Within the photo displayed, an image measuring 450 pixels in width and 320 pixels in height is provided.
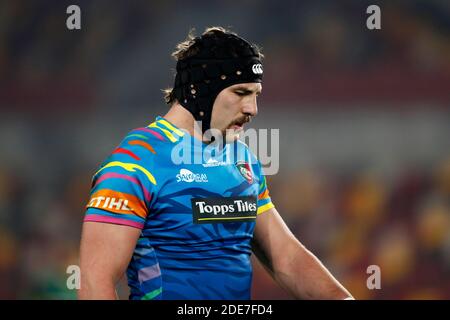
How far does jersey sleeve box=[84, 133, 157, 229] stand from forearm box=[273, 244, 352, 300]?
73 cm

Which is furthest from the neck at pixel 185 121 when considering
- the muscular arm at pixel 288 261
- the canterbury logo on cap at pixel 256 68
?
the muscular arm at pixel 288 261

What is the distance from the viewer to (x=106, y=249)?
2.83 m

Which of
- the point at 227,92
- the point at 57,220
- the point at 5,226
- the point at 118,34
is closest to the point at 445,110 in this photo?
the point at 118,34

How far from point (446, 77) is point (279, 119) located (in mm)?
1623

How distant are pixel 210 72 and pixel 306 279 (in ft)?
3.08

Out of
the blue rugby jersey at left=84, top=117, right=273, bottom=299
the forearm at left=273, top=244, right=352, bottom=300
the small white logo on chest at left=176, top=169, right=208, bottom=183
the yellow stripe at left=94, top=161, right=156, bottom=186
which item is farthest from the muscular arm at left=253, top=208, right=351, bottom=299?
the yellow stripe at left=94, top=161, right=156, bottom=186

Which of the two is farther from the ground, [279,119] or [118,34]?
[118,34]

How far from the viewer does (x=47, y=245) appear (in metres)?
7.62

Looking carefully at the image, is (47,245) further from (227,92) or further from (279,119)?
(227,92)

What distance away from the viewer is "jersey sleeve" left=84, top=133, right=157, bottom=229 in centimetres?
288

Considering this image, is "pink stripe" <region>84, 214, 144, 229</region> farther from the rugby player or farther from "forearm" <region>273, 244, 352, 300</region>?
"forearm" <region>273, 244, 352, 300</region>

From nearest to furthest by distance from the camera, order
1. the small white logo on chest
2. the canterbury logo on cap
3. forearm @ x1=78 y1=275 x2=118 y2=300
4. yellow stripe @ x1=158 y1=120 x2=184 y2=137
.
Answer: forearm @ x1=78 y1=275 x2=118 y2=300 < the small white logo on chest < yellow stripe @ x1=158 y1=120 x2=184 y2=137 < the canterbury logo on cap

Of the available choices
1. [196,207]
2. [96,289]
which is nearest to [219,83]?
[196,207]

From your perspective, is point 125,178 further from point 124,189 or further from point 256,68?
point 256,68
